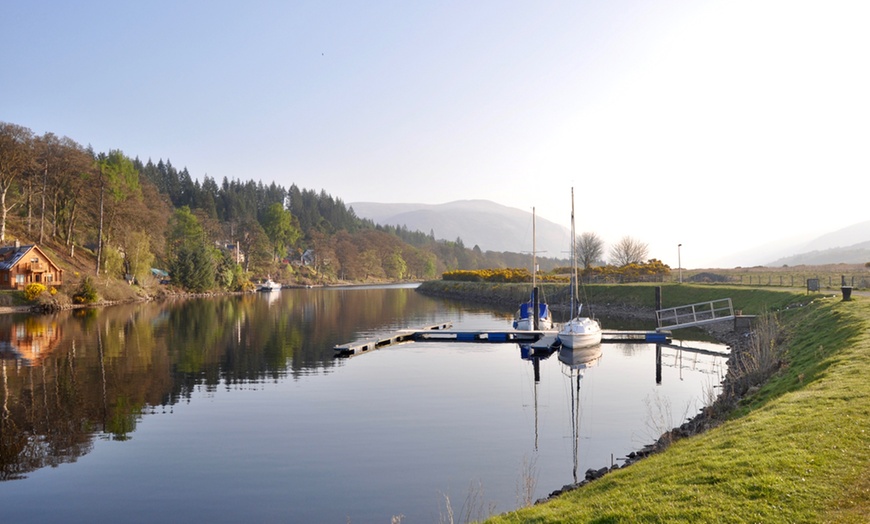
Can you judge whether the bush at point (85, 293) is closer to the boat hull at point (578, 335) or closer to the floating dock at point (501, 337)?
the floating dock at point (501, 337)

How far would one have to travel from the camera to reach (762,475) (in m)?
10.3

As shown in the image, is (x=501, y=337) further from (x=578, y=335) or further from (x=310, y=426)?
(x=310, y=426)

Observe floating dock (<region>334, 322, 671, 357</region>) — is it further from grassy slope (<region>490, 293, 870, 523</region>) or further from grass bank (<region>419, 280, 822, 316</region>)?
grassy slope (<region>490, 293, 870, 523</region>)

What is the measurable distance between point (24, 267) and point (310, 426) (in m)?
69.0

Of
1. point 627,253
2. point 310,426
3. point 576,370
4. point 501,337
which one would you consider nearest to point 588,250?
point 627,253

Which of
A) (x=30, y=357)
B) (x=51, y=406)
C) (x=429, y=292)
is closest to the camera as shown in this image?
(x=51, y=406)

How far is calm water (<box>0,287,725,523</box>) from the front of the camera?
14.6m

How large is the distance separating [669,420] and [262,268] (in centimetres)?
15158

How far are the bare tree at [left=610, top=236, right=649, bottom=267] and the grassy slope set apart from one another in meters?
107

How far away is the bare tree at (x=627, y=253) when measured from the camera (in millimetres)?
121000

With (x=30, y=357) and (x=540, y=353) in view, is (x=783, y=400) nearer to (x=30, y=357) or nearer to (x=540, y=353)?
(x=540, y=353)

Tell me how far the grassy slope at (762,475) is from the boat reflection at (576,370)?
419 cm

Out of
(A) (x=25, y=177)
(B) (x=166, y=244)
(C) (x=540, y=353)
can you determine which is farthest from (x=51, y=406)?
(B) (x=166, y=244)

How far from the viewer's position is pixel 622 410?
78.5ft
